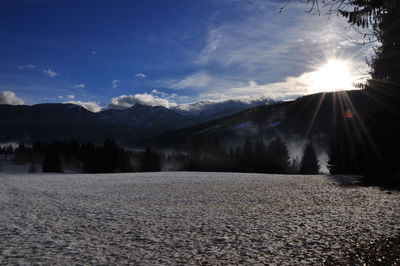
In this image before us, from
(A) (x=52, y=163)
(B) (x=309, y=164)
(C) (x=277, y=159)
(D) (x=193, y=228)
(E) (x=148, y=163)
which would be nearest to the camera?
(D) (x=193, y=228)

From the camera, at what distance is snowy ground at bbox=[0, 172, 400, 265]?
784 centimetres

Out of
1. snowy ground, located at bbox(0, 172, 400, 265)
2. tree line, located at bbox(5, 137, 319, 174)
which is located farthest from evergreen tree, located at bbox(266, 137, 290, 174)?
snowy ground, located at bbox(0, 172, 400, 265)

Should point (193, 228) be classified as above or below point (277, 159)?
below

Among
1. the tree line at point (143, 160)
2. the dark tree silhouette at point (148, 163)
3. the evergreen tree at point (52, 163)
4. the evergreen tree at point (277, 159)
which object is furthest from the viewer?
the evergreen tree at point (277, 159)

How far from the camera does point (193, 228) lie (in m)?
10.8

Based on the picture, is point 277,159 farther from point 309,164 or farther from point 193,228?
point 193,228

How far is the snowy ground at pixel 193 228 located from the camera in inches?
309

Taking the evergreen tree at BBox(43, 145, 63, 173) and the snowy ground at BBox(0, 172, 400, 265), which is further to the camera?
the evergreen tree at BBox(43, 145, 63, 173)

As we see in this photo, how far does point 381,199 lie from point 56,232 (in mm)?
16897

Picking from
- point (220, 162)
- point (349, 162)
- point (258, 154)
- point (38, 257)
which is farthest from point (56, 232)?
point (220, 162)

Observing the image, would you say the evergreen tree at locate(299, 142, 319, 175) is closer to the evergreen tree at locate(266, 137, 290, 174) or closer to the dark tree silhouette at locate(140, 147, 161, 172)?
the evergreen tree at locate(266, 137, 290, 174)

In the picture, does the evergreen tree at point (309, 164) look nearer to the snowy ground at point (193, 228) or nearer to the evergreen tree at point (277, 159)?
the evergreen tree at point (277, 159)

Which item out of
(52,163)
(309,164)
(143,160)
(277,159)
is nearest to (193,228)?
(52,163)

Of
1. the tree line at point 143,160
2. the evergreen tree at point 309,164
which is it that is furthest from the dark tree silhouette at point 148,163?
the evergreen tree at point 309,164
